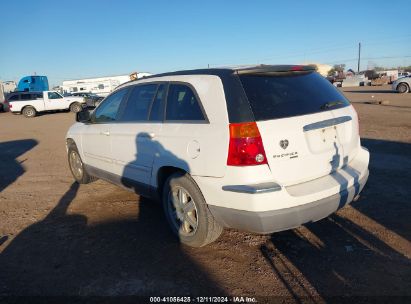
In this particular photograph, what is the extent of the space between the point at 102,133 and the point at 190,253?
7.60 ft

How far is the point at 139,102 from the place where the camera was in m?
4.59

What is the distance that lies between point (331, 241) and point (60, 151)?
8367mm

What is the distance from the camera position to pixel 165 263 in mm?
3592

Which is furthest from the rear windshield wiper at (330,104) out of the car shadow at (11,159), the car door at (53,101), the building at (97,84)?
the building at (97,84)

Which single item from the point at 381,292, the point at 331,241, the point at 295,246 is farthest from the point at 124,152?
the point at 381,292

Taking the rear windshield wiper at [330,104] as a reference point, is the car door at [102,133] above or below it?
below

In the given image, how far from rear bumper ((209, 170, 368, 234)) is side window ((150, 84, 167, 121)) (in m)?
1.25

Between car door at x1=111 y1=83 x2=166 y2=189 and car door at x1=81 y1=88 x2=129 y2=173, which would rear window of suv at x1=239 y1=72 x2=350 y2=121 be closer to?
car door at x1=111 y1=83 x2=166 y2=189

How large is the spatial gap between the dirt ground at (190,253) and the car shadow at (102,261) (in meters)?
0.01

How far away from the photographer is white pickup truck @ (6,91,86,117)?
85.1ft

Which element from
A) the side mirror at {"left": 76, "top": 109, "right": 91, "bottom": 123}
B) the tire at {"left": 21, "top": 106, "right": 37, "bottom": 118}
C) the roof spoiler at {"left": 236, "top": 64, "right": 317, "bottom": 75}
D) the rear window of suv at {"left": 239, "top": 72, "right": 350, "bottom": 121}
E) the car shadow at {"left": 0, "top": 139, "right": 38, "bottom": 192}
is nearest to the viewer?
the rear window of suv at {"left": 239, "top": 72, "right": 350, "bottom": 121}

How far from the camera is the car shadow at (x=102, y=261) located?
3.21m

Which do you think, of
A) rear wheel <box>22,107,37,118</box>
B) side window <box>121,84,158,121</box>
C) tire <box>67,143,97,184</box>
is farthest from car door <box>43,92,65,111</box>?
side window <box>121,84,158,121</box>

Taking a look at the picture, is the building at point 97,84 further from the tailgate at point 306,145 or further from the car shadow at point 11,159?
the tailgate at point 306,145
